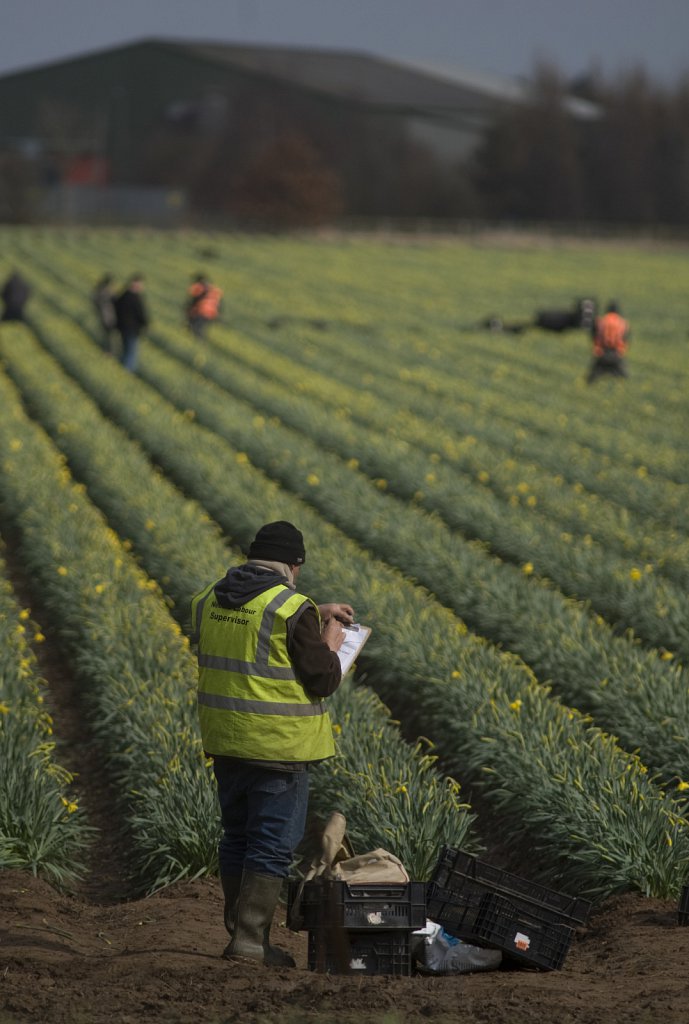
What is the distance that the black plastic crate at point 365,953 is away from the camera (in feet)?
17.8

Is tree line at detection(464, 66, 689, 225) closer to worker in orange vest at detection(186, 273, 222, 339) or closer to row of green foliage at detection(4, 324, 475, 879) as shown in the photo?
worker in orange vest at detection(186, 273, 222, 339)

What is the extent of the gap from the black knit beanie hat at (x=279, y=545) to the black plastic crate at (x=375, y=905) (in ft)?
4.05

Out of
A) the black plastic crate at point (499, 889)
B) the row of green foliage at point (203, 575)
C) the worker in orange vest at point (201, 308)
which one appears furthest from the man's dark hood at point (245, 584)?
the worker in orange vest at point (201, 308)

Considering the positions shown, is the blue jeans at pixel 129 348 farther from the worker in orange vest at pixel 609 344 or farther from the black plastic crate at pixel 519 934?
the black plastic crate at pixel 519 934

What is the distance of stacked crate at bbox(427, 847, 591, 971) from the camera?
5512 mm

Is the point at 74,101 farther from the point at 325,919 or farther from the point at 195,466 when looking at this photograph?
the point at 325,919

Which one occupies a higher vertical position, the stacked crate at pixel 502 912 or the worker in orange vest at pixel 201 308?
the worker in orange vest at pixel 201 308

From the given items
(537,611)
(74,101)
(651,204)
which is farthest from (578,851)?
(74,101)

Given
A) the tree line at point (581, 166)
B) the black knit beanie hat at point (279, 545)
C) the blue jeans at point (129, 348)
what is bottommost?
the blue jeans at point (129, 348)

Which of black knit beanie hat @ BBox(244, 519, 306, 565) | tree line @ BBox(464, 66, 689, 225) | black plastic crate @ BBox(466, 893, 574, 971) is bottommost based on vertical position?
black plastic crate @ BBox(466, 893, 574, 971)

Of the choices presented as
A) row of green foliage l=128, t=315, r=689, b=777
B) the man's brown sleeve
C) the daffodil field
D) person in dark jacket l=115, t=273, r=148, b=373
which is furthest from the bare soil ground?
person in dark jacket l=115, t=273, r=148, b=373

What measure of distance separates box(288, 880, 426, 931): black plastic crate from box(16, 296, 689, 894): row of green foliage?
1.48m

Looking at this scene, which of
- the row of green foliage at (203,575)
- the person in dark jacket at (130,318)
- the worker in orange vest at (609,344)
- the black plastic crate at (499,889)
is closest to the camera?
the black plastic crate at (499,889)

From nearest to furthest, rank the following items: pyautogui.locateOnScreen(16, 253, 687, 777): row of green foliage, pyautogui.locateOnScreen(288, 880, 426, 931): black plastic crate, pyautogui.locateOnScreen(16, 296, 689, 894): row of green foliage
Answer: pyautogui.locateOnScreen(288, 880, 426, 931): black plastic crate
pyautogui.locateOnScreen(16, 296, 689, 894): row of green foliage
pyautogui.locateOnScreen(16, 253, 687, 777): row of green foliage
